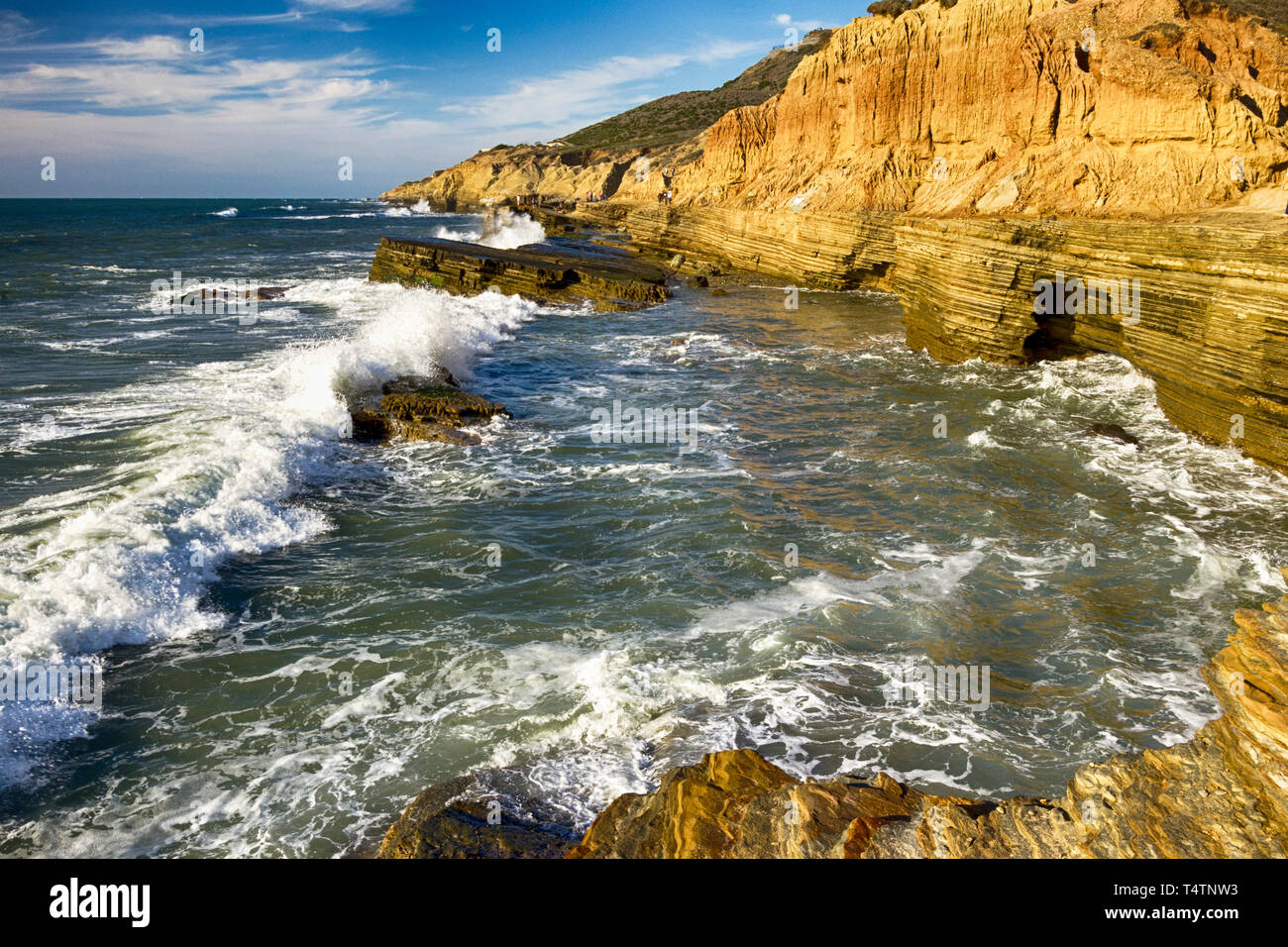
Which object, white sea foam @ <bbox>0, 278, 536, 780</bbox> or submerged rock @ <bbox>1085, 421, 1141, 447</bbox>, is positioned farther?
submerged rock @ <bbox>1085, 421, 1141, 447</bbox>

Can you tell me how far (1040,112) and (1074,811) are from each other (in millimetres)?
26051

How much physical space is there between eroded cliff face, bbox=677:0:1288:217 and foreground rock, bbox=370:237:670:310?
9886mm

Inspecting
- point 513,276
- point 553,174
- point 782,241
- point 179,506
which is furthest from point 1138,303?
point 553,174

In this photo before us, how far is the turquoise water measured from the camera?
581 centimetres

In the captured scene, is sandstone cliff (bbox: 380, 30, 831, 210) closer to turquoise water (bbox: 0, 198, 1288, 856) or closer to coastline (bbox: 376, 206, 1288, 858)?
turquoise water (bbox: 0, 198, 1288, 856)

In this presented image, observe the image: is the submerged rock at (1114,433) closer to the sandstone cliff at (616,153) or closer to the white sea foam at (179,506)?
the white sea foam at (179,506)

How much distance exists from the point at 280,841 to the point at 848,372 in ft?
52.1

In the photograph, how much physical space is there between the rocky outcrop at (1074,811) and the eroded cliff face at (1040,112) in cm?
1911

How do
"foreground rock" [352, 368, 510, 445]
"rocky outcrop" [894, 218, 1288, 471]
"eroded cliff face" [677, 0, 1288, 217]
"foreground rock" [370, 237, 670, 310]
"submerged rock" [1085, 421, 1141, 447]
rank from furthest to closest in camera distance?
"foreground rock" [370, 237, 670, 310], "eroded cliff face" [677, 0, 1288, 217], "foreground rock" [352, 368, 510, 445], "submerged rock" [1085, 421, 1141, 447], "rocky outcrop" [894, 218, 1288, 471]

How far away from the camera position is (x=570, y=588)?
859 centimetres

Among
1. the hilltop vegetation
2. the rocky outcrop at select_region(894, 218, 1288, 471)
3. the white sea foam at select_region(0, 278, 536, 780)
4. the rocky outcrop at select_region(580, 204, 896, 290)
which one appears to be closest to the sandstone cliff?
the hilltop vegetation

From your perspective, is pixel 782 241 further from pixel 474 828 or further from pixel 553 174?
pixel 553 174

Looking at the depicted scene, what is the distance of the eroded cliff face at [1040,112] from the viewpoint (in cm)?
1900

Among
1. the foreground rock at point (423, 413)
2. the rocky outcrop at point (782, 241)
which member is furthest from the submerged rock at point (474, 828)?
the rocky outcrop at point (782, 241)
